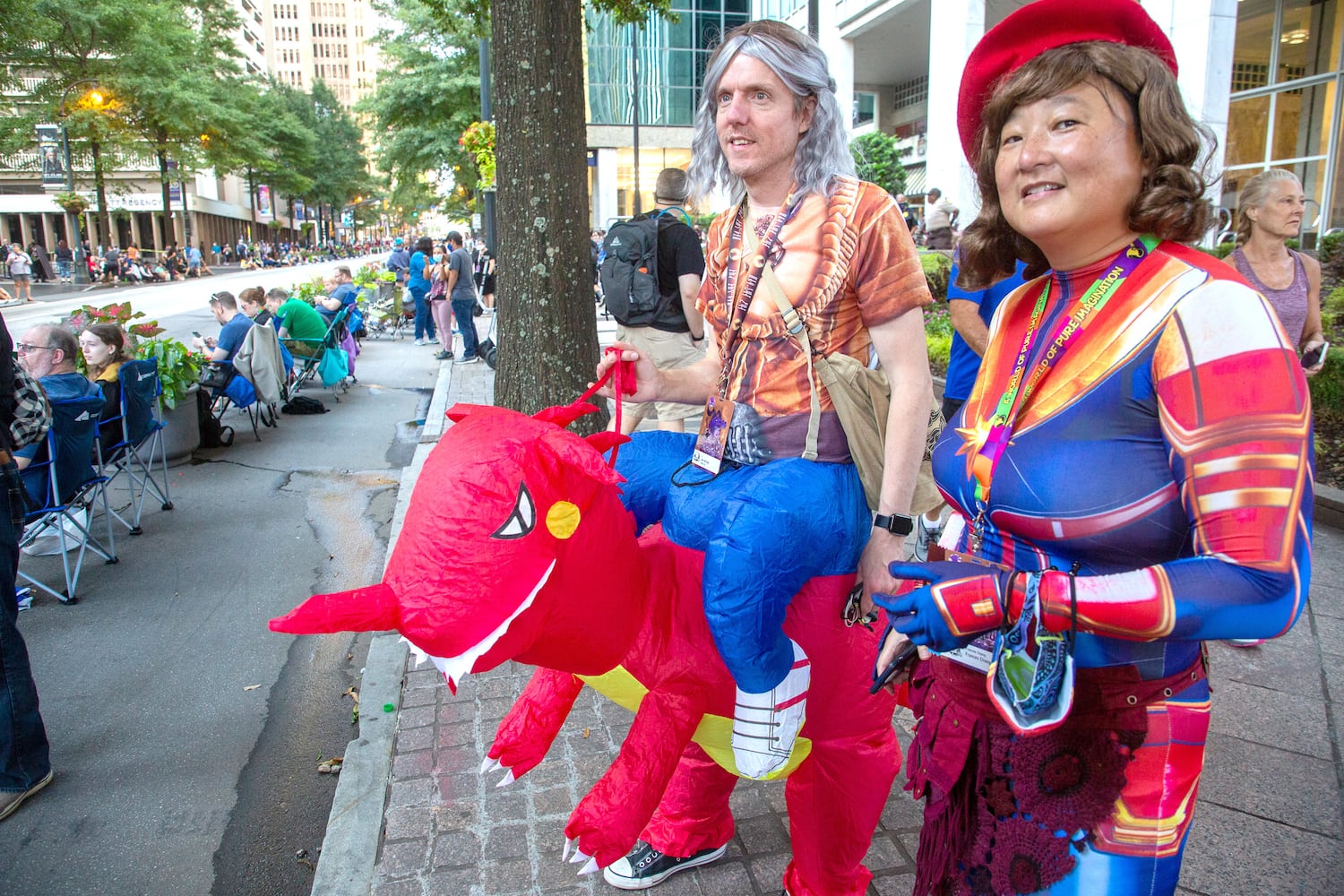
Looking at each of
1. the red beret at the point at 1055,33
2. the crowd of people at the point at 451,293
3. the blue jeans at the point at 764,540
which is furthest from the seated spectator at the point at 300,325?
the red beret at the point at 1055,33

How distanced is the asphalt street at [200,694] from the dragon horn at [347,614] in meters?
1.84

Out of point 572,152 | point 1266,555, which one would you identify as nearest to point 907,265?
point 1266,555

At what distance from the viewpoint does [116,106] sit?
33812 millimetres

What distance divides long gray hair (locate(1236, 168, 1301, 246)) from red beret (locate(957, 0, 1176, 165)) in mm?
3632

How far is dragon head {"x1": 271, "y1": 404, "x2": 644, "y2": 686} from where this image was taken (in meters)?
1.69

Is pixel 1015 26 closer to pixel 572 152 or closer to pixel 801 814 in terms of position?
pixel 801 814

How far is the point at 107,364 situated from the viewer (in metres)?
6.10

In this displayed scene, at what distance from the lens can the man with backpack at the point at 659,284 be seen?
5422mm

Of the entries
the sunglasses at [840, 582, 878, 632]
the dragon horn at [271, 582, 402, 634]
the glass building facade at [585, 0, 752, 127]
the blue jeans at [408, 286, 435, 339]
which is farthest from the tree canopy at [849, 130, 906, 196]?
the glass building facade at [585, 0, 752, 127]

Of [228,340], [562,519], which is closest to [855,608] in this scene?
[562,519]

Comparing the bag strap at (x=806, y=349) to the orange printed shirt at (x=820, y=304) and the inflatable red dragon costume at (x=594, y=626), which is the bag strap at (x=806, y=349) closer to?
the orange printed shirt at (x=820, y=304)

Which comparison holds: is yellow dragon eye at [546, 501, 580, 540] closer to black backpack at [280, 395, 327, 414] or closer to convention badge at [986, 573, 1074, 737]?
convention badge at [986, 573, 1074, 737]

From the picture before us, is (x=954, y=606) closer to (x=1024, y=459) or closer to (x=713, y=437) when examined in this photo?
(x=1024, y=459)

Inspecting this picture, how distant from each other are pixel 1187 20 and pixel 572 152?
40.1 ft
